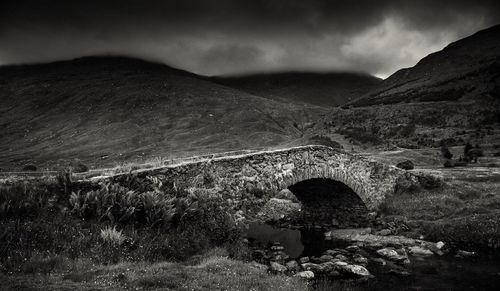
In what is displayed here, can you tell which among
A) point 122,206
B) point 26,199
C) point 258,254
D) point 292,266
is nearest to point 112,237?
point 122,206

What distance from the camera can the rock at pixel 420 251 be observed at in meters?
18.7

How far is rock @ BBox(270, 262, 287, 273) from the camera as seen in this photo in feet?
47.1

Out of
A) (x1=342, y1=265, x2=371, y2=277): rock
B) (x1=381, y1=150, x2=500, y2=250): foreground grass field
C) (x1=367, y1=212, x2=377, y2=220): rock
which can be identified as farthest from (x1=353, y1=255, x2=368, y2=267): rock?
(x1=367, y1=212, x2=377, y2=220): rock

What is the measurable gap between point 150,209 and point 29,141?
123 meters

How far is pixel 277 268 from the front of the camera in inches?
586

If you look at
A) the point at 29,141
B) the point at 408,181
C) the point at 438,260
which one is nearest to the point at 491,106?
the point at 408,181

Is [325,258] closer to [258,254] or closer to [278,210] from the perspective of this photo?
[258,254]

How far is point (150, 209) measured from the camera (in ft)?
42.7

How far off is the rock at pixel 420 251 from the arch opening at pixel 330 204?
5.81m

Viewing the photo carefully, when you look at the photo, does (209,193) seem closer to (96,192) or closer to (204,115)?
(96,192)

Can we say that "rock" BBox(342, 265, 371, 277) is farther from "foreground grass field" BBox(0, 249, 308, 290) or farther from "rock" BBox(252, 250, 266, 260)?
"foreground grass field" BBox(0, 249, 308, 290)

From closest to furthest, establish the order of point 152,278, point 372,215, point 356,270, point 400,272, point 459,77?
point 152,278, point 356,270, point 400,272, point 372,215, point 459,77

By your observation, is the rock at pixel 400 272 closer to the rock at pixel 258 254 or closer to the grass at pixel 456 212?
the rock at pixel 258 254

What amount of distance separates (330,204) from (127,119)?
113823 mm
